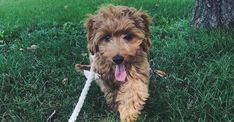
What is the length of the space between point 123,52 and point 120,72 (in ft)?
0.81

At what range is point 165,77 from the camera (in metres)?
5.64

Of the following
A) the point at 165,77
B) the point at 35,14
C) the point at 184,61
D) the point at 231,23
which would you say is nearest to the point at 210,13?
the point at 231,23

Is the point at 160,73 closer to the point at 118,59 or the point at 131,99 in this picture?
the point at 131,99

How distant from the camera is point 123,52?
4.71m

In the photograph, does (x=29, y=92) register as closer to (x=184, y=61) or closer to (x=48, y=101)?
(x=48, y=101)

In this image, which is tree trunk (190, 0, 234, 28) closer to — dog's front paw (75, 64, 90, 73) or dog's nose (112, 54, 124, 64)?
dog's front paw (75, 64, 90, 73)

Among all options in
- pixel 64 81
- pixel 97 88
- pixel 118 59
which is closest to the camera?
pixel 118 59

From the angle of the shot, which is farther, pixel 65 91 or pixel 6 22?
pixel 6 22

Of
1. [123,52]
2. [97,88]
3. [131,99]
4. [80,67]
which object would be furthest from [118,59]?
[80,67]

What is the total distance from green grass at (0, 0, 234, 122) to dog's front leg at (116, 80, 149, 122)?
Result: 99 millimetres

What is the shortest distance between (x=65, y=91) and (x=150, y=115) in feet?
3.74

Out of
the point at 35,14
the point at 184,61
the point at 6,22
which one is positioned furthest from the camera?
the point at 35,14

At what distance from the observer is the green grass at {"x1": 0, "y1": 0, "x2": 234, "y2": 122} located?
4.84 metres

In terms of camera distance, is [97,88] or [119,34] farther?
[97,88]
